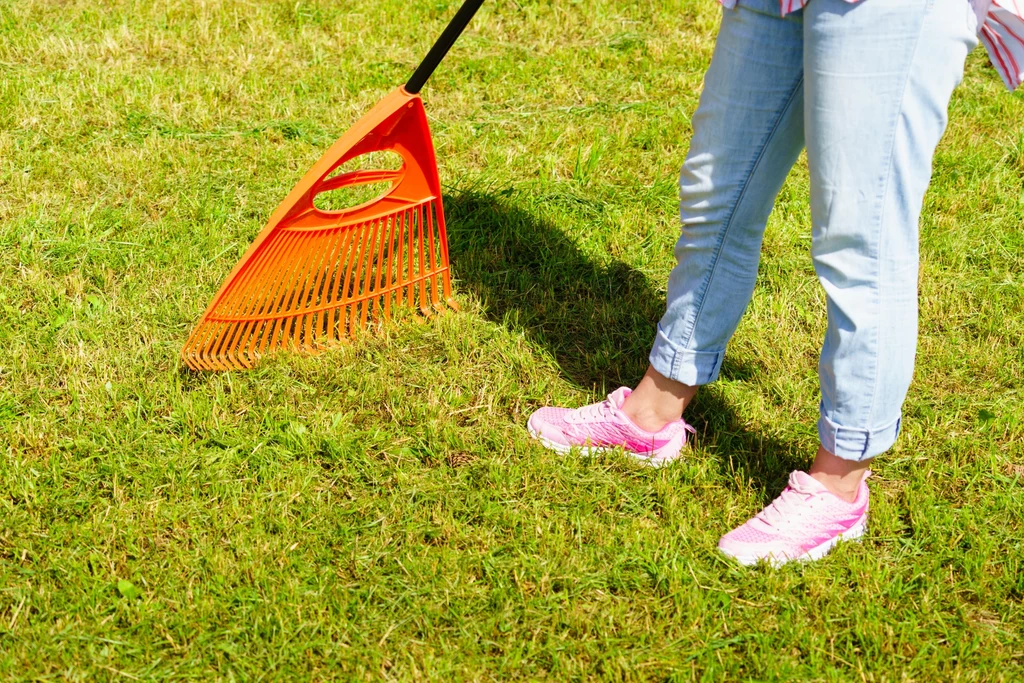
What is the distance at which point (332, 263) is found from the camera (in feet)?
9.57

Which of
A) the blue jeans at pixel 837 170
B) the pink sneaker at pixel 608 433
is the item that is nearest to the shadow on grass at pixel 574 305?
the pink sneaker at pixel 608 433

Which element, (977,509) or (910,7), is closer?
(910,7)

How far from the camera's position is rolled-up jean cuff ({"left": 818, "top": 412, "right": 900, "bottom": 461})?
6.96 feet

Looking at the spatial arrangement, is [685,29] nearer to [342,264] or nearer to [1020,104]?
[1020,104]

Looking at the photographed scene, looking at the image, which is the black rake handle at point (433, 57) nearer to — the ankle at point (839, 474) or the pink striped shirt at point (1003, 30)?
the pink striped shirt at point (1003, 30)

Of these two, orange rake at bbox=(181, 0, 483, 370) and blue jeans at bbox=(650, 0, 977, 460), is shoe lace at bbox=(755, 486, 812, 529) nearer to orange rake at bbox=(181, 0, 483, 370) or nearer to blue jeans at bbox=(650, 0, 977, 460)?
blue jeans at bbox=(650, 0, 977, 460)

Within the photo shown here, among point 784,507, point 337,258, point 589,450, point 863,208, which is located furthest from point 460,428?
point 863,208

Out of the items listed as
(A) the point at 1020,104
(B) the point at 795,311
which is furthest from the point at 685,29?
(B) the point at 795,311

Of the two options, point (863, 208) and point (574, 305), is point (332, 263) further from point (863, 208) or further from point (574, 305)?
point (863, 208)

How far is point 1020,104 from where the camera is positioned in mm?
4406

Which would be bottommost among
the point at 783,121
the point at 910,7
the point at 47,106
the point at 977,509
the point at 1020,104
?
the point at 977,509

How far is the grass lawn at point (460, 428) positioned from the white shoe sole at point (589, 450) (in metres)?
0.03

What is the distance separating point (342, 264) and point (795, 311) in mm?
1432

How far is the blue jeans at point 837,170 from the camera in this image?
1761 millimetres
